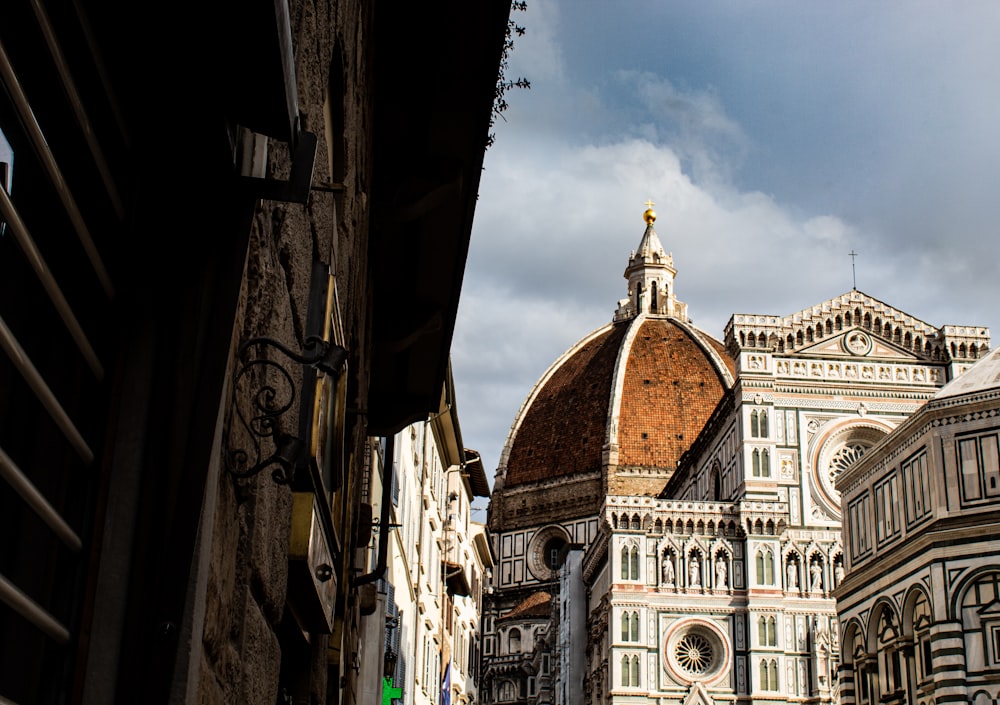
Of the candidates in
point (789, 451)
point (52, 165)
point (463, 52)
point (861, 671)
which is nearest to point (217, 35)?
point (52, 165)

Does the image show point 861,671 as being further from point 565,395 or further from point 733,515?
point 565,395

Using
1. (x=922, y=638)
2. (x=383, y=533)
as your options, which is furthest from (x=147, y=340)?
(x=922, y=638)

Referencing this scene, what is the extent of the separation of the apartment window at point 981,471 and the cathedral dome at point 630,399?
177 feet

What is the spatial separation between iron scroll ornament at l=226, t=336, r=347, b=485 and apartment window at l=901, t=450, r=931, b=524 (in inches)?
876

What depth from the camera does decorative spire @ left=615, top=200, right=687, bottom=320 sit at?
3484 inches

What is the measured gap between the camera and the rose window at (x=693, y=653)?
42938 millimetres

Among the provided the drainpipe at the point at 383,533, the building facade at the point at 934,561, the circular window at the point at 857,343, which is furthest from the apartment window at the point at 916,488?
the circular window at the point at 857,343

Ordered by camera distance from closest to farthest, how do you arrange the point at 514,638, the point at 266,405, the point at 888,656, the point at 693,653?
1. the point at 266,405
2. the point at 888,656
3. the point at 693,653
4. the point at 514,638

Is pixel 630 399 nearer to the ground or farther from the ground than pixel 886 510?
farther from the ground

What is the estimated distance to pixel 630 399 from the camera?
81.3 meters

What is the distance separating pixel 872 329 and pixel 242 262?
4471cm

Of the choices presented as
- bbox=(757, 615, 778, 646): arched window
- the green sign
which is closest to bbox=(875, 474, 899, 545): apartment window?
the green sign

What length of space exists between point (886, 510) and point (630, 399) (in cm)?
5594

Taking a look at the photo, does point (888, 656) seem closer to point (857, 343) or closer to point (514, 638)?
point (857, 343)
